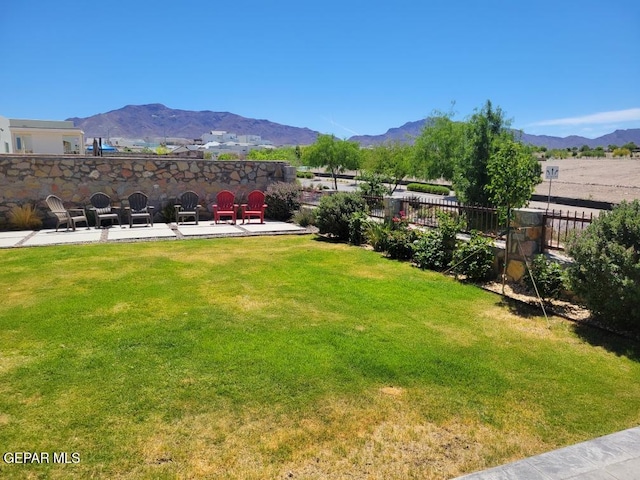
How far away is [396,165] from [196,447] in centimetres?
3325

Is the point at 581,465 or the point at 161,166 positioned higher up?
the point at 161,166

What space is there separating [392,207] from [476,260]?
9.68 ft

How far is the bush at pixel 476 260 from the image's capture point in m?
7.35

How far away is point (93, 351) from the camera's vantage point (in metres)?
4.44

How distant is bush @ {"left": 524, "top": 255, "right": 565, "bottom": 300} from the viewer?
→ 6.24 m

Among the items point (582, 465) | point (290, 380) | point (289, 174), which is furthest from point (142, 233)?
point (582, 465)

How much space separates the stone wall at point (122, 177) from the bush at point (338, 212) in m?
4.39

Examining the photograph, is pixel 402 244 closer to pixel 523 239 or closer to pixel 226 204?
pixel 523 239

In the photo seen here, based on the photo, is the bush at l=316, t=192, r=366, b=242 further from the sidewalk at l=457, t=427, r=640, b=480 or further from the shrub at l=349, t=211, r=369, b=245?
the sidewalk at l=457, t=427, r=640, b=480

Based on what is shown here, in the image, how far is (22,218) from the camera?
1192cm

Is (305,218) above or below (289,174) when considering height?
below

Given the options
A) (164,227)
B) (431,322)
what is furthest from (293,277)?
(164,227)

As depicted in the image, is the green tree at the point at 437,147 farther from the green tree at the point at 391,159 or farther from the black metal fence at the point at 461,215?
the black metal fence at the point at 461,215

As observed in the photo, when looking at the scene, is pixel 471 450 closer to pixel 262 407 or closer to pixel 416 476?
pixel 416 476
